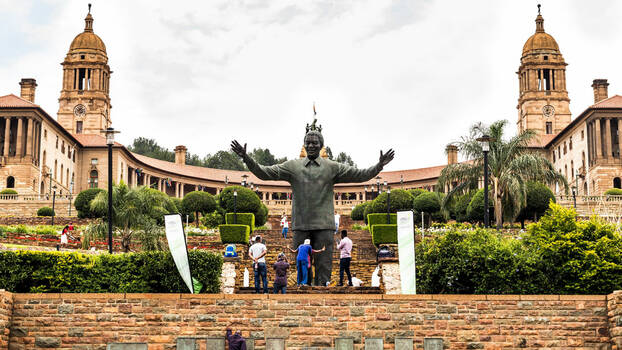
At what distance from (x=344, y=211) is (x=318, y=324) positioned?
177 ft

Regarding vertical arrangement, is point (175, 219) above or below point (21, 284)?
above

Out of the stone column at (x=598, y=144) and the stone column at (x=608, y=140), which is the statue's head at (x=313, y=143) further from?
the stone column at (x=608, y=140)

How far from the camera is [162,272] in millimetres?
15273

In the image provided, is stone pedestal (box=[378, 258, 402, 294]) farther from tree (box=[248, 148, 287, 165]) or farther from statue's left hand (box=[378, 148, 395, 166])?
tree (box=[248, 148, 287, 165])

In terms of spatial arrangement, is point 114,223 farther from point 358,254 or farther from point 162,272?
point 162,272

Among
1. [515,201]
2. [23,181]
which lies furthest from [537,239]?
[23,181]

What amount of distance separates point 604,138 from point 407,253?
56912 mm

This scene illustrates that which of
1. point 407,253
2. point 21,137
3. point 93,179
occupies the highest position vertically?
point 21,137

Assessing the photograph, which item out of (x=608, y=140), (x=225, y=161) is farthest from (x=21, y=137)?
(x=608, y=140)

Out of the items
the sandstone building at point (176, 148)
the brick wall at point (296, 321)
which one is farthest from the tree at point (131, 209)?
the sandstone building at point (176, 148)

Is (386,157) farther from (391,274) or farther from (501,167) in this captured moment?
(501,167)

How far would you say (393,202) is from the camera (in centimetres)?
4697

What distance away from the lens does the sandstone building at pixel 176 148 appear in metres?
66.9

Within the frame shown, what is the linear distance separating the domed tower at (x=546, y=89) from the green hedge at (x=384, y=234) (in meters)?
63.6
